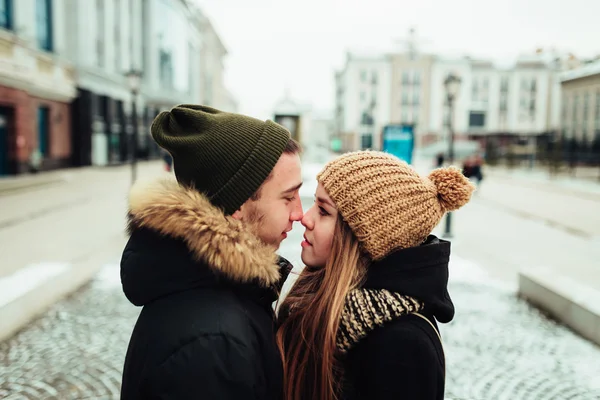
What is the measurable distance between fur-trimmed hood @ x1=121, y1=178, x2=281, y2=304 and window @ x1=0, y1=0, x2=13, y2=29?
21.6 metres

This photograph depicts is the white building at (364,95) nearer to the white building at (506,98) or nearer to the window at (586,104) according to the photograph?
the white building at (506,98)

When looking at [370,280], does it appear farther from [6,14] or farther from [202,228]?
[6,14]

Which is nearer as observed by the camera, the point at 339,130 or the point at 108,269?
the point at 108,269

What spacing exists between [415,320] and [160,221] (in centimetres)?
84

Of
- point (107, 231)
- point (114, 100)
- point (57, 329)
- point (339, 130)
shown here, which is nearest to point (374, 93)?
point (339, 130)

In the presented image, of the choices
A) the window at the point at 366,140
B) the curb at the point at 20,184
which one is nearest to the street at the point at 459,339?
the curb at the point at 20,184

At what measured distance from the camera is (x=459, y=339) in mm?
4891

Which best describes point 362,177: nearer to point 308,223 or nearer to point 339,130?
point 308,223

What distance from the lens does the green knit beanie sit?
4.73 ft

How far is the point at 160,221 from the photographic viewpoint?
1.36 metres

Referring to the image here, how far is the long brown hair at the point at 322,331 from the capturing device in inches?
67.2

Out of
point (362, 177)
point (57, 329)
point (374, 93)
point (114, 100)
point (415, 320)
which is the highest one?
point (374, 93)

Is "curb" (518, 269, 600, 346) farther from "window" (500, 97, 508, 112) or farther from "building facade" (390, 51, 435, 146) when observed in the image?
"window" (500, 97, 508, 112)

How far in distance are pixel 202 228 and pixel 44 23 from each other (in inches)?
1063
